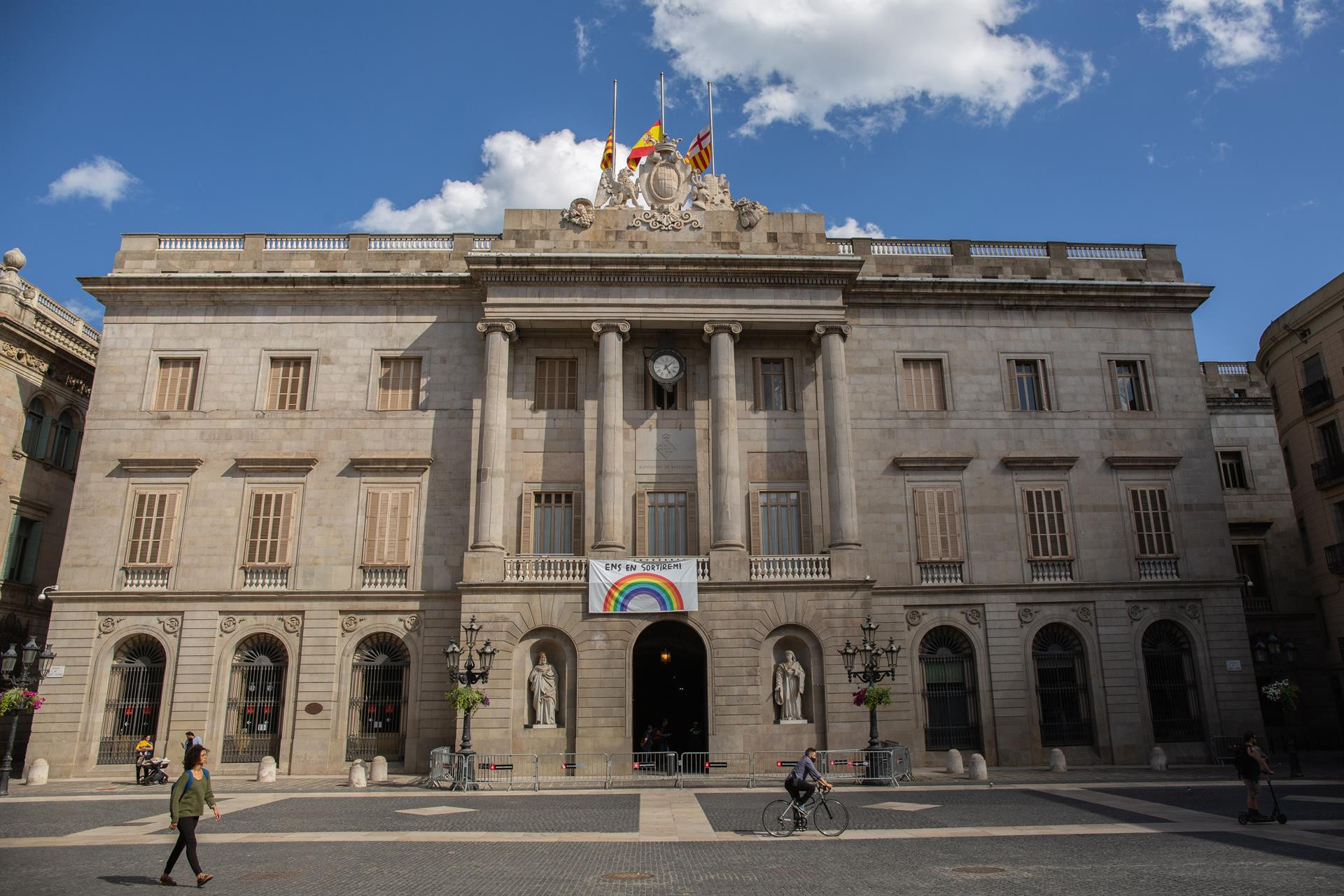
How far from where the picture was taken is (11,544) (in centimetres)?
3388

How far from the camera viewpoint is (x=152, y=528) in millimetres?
31438

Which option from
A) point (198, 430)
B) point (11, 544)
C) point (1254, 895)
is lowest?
point (1254, 895)

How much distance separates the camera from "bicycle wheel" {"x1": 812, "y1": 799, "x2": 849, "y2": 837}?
17.0 metres

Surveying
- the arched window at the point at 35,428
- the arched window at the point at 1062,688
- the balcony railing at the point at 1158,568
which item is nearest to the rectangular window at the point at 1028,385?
the balcony railing at the point at 1158,568

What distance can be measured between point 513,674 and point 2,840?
46.4 ft

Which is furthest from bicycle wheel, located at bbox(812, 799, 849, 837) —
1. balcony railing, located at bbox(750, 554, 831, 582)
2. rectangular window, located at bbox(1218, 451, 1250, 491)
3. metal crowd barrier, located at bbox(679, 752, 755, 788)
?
rectangular window, located at bbox(1218, 451, 1250, 491)

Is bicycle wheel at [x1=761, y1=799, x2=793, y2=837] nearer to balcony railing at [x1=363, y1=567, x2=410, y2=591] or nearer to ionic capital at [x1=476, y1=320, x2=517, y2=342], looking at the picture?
balcony railing at [x1=363, y1=567, x2=410, y2=591]

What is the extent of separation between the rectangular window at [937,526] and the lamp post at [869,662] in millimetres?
4804

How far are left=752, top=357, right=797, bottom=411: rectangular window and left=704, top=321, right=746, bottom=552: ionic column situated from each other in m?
0.98

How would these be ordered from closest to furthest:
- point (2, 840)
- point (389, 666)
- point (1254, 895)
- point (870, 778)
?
1. point (1254, 895)
2. point (2, 840)
3. point (870, 778)
4. point (389, 666)

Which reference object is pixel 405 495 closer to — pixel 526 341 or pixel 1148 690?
pixel 526 341

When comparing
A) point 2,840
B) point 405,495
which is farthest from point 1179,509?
point 2,840

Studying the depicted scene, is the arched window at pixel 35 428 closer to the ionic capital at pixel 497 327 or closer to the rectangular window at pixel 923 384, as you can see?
the ionic capital at pixel 497 327

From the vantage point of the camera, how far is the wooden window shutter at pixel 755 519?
31.5m
